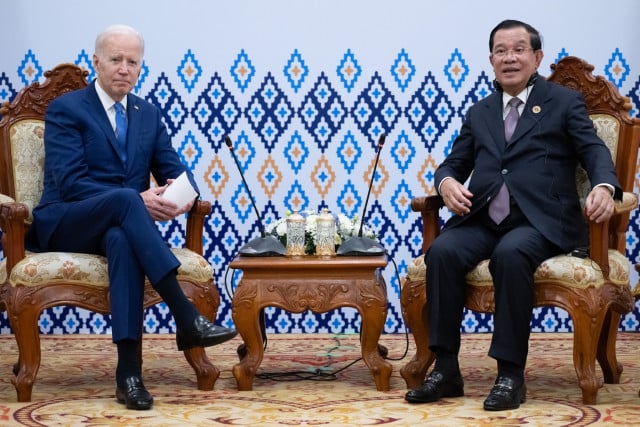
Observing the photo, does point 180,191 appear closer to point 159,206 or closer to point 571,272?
point 159,206

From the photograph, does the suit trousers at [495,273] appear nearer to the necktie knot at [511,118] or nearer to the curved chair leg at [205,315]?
the necktie knot at [511,118]

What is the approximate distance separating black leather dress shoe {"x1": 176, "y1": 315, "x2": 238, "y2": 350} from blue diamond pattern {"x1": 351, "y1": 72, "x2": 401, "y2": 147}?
90.3 inches

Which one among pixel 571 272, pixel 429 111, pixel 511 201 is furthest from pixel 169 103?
pixel 571 272

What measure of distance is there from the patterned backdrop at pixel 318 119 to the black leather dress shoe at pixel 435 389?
2.01 meters

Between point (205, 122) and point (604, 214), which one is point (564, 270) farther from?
point (205, 122)

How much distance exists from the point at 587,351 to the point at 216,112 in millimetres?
2860

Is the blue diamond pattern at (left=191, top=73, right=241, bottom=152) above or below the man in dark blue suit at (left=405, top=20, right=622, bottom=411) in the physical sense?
above

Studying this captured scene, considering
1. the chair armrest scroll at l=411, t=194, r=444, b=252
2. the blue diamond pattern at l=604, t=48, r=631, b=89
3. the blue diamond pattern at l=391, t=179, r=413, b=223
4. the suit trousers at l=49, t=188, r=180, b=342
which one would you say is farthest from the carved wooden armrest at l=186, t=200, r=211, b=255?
the blue diamond pattern at l=604, t=48, r=631, b=89

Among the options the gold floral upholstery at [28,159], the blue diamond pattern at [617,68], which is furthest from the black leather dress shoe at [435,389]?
the blue diamond pattern at [617,68]

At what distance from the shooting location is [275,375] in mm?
4562

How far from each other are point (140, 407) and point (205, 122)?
2.51 m

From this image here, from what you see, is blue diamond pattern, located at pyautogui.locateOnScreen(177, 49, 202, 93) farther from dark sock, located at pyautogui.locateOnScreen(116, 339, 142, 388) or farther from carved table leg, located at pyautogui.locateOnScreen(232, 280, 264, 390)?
dark sock, located at pyautogui.locateOnScreen(116, 339, 142, 388)

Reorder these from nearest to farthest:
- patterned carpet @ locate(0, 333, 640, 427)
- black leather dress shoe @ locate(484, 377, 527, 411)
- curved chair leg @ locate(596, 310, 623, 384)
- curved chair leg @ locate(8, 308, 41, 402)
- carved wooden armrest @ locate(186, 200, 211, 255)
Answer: patterned carpet @ locate(0, 333, 640, 427) → black leather dress shoe @ locate(484, 377, 527, 411) → curved chair leg @ locate(8, 308, 41, 402) → curved chair leg @ locate(596, 310, 623, 384) → carved wooden armrest @ locate(186, 200, 211, 255)

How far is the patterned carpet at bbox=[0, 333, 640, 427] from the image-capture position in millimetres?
3549
